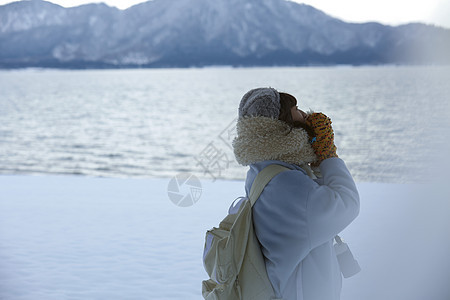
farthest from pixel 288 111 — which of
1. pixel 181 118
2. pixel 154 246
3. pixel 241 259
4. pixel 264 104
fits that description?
pixel 181 118

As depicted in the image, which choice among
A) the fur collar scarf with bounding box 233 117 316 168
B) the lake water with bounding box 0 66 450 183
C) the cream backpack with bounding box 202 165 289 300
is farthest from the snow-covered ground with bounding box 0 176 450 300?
the fur collar scarf with bounding box 233 117 316 168

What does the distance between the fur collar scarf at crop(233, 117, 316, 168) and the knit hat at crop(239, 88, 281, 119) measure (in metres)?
0.01

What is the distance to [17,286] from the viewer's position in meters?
2.53

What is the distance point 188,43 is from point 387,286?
955 inches

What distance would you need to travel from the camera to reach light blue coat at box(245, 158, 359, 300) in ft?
3.20

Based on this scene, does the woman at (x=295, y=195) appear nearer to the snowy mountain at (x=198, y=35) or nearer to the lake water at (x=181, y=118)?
the lake water at (x=181, y=118)

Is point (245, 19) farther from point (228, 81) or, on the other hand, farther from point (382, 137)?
point (382, 137)

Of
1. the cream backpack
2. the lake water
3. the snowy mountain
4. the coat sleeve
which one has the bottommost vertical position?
the lake water

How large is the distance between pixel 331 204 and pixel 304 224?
0.24 feet

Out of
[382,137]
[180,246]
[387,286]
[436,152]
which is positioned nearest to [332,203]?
[387,286]

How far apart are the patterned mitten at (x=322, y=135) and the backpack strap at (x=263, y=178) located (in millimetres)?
100

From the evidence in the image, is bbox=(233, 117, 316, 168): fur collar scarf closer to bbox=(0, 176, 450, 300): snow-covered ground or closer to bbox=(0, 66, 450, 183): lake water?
bbox=(0, 176, 450, 300): snow-covered ground

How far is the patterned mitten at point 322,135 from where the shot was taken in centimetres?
105

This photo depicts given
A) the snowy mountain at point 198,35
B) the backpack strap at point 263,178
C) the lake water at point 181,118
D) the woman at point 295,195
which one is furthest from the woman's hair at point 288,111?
the snowy mountain at point 198,35
